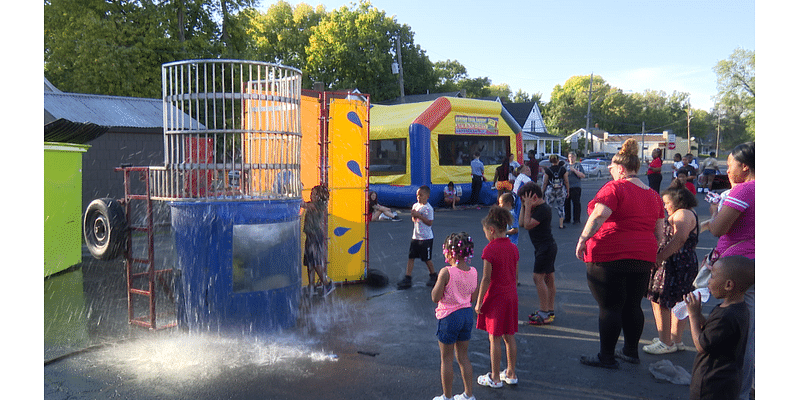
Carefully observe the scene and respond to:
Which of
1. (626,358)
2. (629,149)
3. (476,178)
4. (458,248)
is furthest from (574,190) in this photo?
(458,248)

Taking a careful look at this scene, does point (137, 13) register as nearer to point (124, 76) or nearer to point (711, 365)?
point (124, 76)

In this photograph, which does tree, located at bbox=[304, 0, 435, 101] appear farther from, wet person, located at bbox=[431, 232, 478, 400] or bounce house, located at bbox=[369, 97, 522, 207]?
wet person, located at bbox=[431, 232, 478, 400]

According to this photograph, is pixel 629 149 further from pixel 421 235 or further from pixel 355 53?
pixel 355 53

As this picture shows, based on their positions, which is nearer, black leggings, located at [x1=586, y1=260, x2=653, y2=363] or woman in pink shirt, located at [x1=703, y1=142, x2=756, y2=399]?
woman in pink shirt, located at [x1=703, y1=142, x2=756, y2=399]

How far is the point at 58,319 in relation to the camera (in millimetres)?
6438

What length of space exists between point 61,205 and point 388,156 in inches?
442

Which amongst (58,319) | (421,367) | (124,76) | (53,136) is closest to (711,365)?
(421,367)

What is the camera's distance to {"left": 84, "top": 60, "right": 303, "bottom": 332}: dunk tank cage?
5.56m

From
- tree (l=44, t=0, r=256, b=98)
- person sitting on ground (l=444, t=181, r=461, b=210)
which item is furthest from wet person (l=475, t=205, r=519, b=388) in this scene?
tree (l=44, t=0, r=256, b=98)

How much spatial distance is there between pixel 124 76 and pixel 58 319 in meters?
18.3

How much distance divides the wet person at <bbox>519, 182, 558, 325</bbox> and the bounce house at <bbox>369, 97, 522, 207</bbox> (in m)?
11.9

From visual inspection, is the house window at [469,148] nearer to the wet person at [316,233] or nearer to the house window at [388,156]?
the house window at [388,156]

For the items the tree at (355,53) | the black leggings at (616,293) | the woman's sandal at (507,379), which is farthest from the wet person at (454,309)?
the tree at (355,53)

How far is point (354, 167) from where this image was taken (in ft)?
26.3
